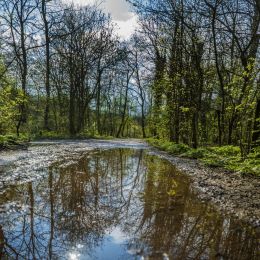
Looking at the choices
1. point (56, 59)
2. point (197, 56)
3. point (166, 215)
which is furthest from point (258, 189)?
point (56, 59)

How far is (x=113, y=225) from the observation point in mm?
3531

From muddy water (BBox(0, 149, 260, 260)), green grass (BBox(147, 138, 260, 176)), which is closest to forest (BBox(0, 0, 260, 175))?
green grass (BBox(147, 138, 260, 176))

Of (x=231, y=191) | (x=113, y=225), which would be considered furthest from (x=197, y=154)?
(x=113, y=225)

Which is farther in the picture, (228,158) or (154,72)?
(154,72)

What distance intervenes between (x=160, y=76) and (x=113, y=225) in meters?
15.1

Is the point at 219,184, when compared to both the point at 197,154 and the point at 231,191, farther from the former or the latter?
the point at 197,154

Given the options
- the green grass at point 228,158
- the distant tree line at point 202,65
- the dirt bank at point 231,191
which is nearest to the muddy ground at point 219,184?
the dirt bank at point 231,191

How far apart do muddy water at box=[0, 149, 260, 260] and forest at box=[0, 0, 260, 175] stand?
11.1ft

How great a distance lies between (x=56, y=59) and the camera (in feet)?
90.3

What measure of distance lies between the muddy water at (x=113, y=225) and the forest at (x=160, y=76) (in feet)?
11.1

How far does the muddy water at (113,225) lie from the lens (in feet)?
9.29

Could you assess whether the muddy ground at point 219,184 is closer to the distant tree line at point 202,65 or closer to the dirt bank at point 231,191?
the dirt bank at point 231,191

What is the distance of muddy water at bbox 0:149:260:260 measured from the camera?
2.83 meters

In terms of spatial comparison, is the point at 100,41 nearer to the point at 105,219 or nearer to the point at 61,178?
the point at 61,178
